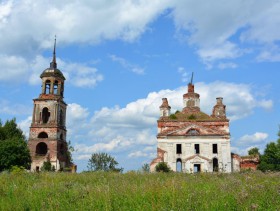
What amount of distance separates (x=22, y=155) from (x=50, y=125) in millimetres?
9667

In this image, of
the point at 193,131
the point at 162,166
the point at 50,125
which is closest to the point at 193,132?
the point at 193,131

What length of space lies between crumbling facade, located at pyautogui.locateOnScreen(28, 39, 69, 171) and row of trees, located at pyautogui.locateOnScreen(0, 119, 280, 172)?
2260mm

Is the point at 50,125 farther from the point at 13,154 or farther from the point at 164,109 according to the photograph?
the point at 164,109

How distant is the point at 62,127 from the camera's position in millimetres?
48406

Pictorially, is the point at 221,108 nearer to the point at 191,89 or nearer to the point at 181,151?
the point at 191,89

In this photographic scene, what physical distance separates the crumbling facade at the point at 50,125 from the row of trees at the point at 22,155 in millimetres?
2260

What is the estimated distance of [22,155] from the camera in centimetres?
3688

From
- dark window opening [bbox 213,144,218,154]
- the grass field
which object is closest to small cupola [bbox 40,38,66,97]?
dark window opening [bbox 213,144,218,154]

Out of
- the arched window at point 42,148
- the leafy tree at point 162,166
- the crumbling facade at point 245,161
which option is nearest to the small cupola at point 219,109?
the crumbling facade at point 245,161

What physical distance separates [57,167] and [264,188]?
41623 millimetres

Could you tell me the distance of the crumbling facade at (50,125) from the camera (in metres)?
45.2

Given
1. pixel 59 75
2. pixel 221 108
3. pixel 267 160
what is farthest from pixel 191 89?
pixel 59 75

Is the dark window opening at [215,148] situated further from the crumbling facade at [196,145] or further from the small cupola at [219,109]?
the small cupola at [219,109]

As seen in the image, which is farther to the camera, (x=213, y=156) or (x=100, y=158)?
(x=100, y=158)
